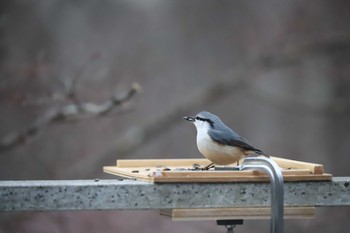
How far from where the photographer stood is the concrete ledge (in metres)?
2.86

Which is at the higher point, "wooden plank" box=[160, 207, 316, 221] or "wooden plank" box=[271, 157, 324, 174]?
"wooden plank" box=[271, 157, 324, 174]

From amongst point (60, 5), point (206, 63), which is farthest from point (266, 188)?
point (206, 63)

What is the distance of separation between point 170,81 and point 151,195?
6369 mm

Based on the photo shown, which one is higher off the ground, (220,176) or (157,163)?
(157,163)

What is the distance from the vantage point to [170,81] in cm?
930

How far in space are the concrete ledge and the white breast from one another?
2.26 ft

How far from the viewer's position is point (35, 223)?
6660 mm

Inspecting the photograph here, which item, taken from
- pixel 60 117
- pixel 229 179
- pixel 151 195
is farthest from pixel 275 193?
pixel 60 117

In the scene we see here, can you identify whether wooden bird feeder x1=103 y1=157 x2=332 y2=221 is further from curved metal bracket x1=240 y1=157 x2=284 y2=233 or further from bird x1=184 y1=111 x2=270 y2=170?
bird x1=184 y1=111 x2=270 y2=170

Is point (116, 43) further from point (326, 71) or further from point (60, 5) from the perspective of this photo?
point (326, 71)

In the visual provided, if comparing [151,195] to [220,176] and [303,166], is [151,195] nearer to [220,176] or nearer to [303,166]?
[220,176]

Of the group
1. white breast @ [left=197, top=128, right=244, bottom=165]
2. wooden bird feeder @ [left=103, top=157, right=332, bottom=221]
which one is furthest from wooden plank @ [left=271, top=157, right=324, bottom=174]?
white breast @ [left=197, top=128, right=244, bottom=165]

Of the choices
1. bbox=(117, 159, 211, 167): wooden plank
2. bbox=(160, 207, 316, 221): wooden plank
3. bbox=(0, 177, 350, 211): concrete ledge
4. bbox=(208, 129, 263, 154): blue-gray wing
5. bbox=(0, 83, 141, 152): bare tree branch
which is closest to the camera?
bbox=(0, 177, 350, 211): concrete ledge

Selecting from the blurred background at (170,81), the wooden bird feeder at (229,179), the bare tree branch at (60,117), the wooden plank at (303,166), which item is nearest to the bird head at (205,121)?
the wooden plank at (303,166)
